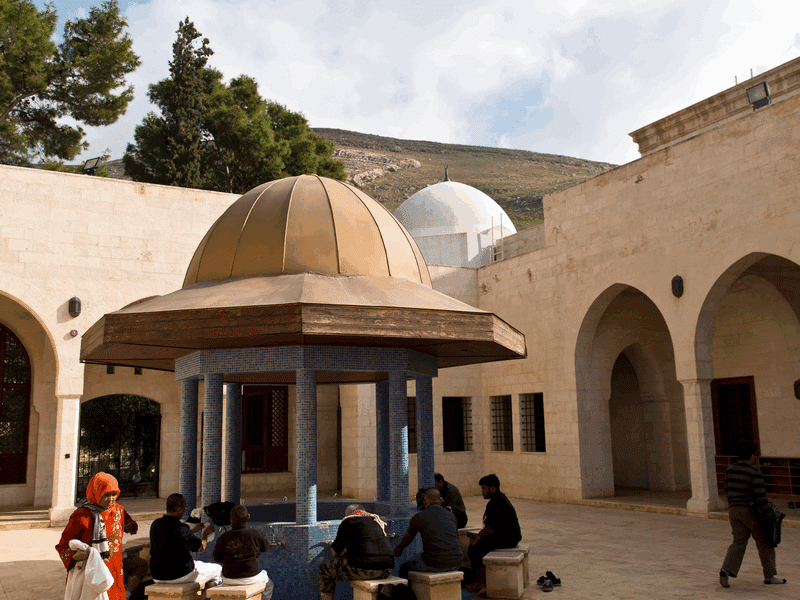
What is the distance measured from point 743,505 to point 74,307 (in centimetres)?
1112

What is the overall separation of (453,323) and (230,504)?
2.73 m

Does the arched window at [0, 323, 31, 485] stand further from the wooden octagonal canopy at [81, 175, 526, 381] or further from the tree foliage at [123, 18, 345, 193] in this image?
the tree foliage at [123, 18, 345, 193]

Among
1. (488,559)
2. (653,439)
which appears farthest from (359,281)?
(653,439)

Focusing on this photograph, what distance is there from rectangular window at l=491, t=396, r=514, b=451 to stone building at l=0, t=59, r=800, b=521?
47 mm

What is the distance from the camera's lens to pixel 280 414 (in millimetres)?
17203

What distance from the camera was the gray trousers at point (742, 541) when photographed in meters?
6.44

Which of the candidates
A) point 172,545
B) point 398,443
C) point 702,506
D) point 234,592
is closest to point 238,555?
point 234,592

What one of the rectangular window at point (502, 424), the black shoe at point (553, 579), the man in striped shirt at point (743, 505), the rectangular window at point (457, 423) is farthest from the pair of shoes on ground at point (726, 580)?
the rectangular window at point (457, 423)

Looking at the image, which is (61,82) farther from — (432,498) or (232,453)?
(432,498)

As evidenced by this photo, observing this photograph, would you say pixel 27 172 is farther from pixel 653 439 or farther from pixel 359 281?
pixel 653 439

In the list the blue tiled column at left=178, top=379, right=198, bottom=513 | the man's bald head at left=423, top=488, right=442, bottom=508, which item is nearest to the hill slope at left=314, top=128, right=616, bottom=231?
the blue tiled column at left=178, top=379, right=198, bottom=513

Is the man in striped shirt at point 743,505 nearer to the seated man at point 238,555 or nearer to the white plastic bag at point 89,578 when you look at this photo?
the seated man at point 238,555

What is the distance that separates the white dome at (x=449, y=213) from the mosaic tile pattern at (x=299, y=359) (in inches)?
611

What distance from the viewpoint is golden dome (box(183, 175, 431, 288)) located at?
6.56 metres
